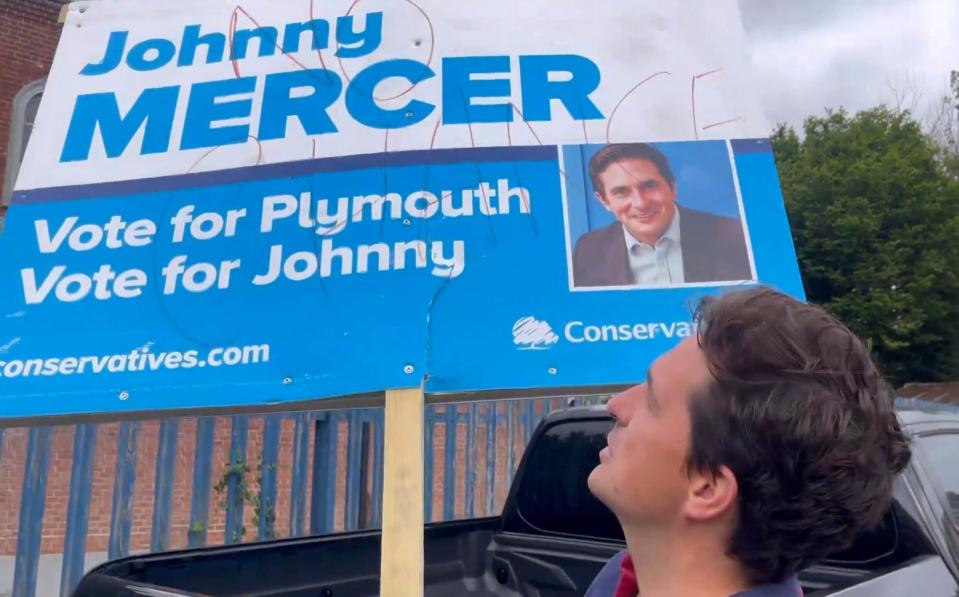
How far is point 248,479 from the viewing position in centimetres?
530

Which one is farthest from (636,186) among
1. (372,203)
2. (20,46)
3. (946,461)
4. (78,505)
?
(20,46)

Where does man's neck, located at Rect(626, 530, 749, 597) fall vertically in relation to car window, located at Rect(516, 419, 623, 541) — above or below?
below

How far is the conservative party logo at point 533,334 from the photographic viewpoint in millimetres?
1914

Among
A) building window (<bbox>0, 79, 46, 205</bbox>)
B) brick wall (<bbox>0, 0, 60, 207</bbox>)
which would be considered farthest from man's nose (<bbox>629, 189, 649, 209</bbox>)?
brick wall (<bbox>0, 0, 60, 207</bbox>)

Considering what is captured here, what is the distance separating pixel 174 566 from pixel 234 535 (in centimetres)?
276

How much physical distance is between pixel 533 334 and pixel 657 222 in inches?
17.7

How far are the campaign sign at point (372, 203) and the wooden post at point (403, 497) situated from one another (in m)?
0.06

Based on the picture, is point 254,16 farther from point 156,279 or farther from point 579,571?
point 579,571

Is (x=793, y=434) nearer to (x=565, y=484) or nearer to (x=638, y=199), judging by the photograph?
(x=638, y=199)

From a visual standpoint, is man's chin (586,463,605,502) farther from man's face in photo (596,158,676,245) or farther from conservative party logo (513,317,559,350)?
man's face in photo (596,158,676,245)

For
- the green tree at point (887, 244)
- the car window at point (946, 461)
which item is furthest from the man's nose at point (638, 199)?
the green tree at point (887, 244)

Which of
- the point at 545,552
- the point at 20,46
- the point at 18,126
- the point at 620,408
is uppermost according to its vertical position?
the point at 20,46

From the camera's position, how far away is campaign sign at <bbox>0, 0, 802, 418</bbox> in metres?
1.94

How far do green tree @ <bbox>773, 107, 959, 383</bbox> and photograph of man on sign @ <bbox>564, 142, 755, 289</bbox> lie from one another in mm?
22329
